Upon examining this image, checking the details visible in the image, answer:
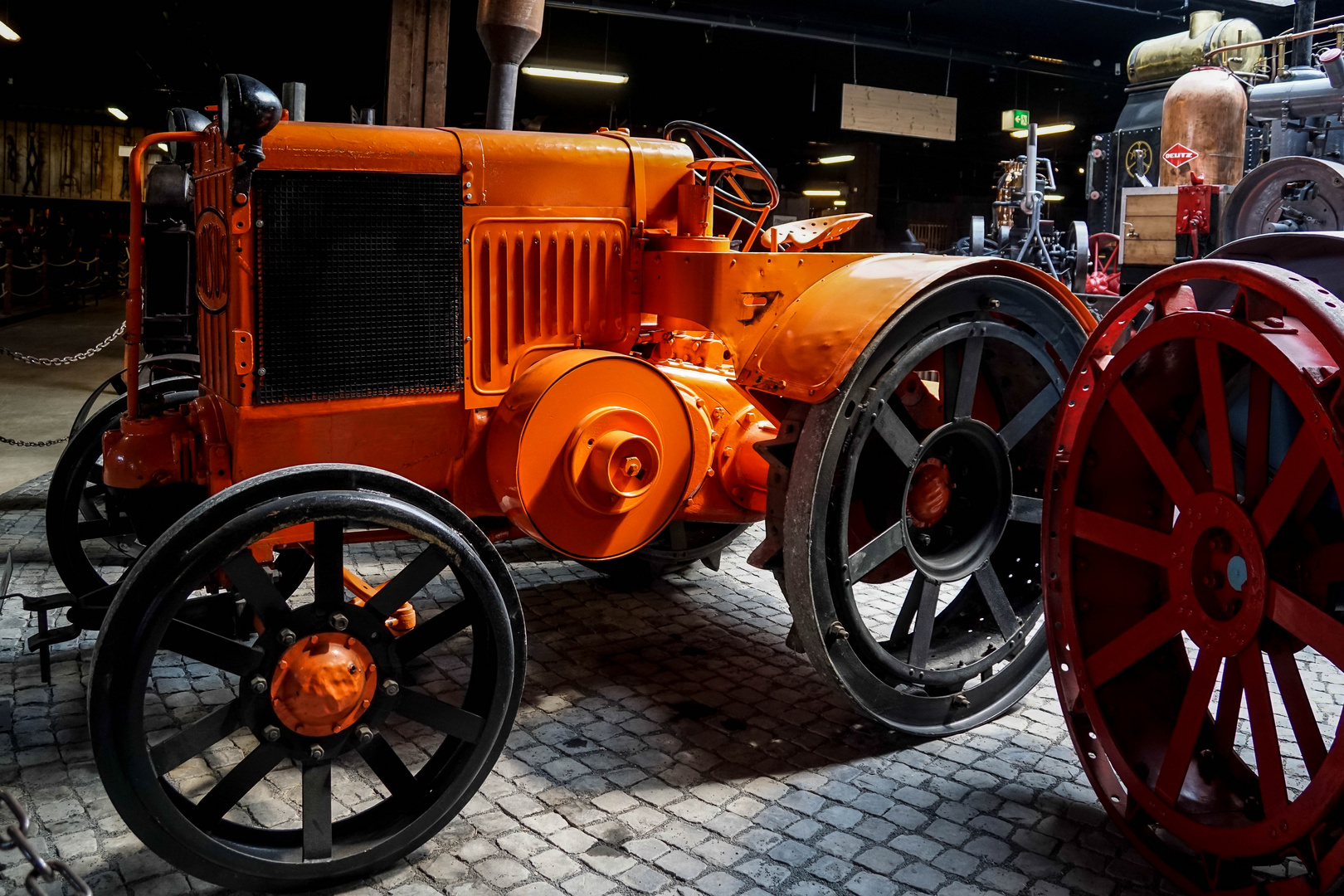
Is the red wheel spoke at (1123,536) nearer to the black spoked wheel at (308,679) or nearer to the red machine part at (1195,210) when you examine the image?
the black spoked wheel at (308,679)

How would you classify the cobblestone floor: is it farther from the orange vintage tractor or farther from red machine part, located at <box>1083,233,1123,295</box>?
red machine part, located at <box>1083,233,1123,295</box>

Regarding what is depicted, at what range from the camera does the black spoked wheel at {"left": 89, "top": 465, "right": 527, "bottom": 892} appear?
7.33 ft

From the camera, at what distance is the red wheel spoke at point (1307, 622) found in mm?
2076

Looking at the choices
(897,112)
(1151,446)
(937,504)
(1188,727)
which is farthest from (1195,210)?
(1188,727)

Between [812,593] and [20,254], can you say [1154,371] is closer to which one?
[812,593]

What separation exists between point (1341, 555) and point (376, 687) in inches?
83.8

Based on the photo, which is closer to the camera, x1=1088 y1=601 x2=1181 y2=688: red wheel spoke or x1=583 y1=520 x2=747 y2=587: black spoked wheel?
x1=1088 y1=601 x2=1181 y2=688: red wheel spoke

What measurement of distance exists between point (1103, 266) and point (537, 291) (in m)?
12.7

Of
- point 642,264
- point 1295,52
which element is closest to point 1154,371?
point 642,264

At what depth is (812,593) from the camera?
3.05 meters

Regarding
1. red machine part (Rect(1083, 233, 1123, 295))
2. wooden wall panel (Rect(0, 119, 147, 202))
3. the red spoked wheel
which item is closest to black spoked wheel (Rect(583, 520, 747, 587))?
the red spoked wheel

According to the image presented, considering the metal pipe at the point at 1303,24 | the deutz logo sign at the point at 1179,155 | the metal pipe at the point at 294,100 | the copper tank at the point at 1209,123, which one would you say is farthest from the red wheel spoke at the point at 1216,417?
the metal pipe at the point at 1303,24

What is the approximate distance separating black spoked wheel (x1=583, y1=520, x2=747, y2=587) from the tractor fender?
1.61m

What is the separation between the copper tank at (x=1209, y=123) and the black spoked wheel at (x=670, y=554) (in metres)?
8.67
